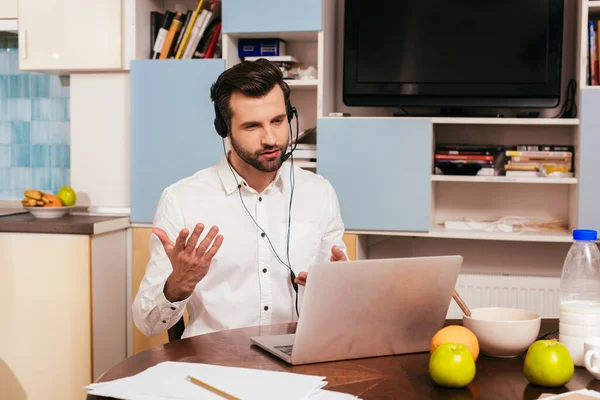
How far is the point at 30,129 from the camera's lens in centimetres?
351

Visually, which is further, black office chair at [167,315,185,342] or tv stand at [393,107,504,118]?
tv stand at [393,107,504,118]

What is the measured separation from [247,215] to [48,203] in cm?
130

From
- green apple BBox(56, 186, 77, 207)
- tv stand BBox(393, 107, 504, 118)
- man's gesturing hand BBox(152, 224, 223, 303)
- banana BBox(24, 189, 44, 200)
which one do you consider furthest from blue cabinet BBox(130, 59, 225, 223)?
man's gesturing hand BBox(152, 224, 223, 303)

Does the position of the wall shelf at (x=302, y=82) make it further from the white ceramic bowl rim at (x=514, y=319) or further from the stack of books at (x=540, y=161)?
the white ceramic bowl rim at (x=514, y=319)

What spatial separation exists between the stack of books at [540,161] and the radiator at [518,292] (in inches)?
19.8

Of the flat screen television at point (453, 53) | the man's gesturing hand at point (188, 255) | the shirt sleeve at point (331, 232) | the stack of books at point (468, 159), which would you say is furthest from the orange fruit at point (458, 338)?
A: the flat screen television at point (453, 53)

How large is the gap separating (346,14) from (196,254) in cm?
179

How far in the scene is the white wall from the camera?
317 centimetres

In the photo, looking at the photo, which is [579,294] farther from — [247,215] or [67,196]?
[67,196]

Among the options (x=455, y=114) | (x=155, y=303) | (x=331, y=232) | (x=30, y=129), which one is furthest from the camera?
(x=30, y=129)

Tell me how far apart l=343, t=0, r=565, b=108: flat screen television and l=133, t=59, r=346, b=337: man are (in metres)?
1.02

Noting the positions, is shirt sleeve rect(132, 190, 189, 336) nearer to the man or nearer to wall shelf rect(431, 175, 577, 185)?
the man

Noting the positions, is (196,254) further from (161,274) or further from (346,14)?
(346,14)

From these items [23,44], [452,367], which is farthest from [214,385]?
[23,44]
